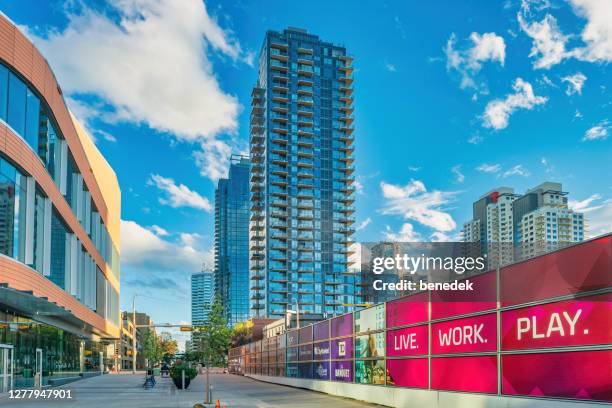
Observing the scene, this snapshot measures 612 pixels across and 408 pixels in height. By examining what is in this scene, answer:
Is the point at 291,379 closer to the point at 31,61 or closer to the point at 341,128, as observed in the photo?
the point at 31,61

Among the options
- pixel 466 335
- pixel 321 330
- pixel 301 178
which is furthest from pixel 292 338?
pixel 301 178

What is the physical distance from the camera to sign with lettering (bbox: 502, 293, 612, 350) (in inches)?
437

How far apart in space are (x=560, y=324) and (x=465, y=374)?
4.32m

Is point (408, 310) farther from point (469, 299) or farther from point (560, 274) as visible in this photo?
point (560, 274)

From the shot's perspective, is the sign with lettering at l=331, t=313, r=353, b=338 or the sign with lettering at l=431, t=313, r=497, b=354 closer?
the sign with lettering at l=431, t=313, r=497, b=354

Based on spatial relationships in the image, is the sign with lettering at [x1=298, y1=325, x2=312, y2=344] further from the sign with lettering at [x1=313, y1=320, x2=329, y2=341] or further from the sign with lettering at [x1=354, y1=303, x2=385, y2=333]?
the sign with lettering at [x1=354, y1=303, x2=385, y2=333]

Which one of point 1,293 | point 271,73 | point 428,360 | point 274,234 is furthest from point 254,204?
point 428,360

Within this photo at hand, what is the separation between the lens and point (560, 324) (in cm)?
1216

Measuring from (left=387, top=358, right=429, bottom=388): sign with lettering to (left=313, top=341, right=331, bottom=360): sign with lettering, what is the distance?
28.2 feet

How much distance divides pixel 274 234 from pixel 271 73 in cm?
4140

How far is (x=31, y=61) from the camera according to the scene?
3203 cm

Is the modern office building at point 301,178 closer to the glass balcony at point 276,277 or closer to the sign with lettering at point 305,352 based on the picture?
the glass balcony at point 276,277

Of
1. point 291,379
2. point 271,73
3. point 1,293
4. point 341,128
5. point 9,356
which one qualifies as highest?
point 271,73

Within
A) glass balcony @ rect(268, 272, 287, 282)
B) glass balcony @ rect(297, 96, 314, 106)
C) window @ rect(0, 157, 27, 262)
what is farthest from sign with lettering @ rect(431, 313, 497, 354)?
glass balcony @ rect(297, 96, 314, 106)
